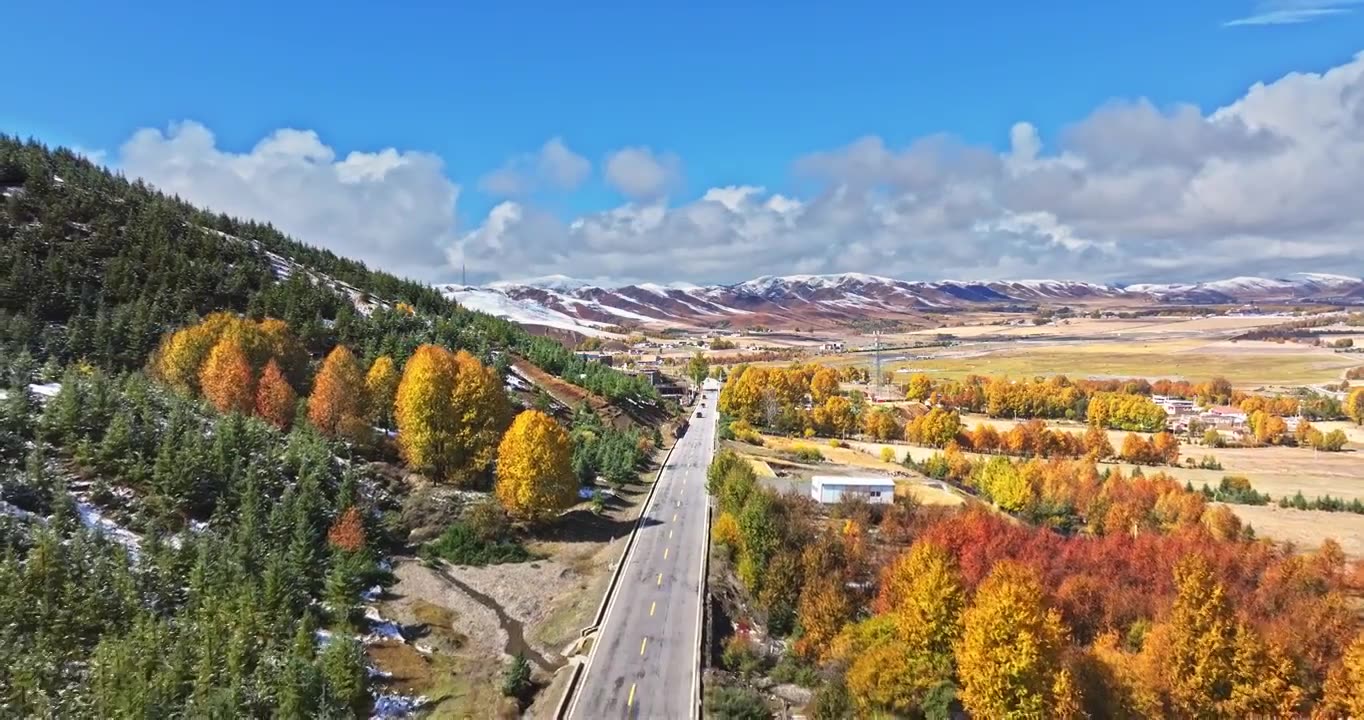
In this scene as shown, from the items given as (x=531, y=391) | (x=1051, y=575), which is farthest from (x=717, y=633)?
(x=531, y=391)

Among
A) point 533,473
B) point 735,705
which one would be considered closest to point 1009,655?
point 735,705

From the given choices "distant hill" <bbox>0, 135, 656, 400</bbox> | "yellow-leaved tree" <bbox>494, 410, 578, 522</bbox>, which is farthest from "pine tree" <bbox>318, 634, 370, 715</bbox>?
"distant hill" <bbox>0, 135, 656, 400</bbox>

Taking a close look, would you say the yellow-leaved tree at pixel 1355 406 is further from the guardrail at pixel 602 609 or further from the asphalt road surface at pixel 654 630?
the guardrail at pixel 602 609

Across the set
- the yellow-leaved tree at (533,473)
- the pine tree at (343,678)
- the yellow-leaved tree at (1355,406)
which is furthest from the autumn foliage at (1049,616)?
the yellow-leaved tree at (1355,406)

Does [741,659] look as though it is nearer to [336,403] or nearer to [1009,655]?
[1009,655]

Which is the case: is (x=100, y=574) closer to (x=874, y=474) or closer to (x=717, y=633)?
(x=717, y=633)

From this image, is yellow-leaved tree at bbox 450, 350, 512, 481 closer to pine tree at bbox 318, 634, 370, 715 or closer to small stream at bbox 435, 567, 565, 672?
small stream at bbox 435, 567, 565, 672
